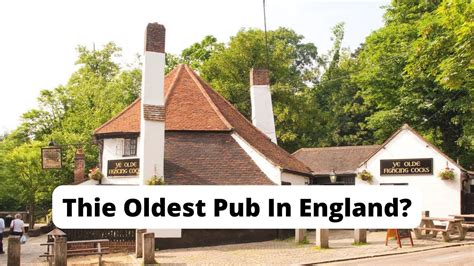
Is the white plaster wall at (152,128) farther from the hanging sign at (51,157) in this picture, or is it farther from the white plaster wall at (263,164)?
the hanging sign at (51,157)

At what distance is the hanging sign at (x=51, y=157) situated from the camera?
995 inches

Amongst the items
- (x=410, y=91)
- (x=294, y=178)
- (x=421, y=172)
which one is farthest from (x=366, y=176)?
(x=410, y=91)

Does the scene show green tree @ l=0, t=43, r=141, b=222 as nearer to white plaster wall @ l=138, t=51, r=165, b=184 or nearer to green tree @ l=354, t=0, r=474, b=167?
white plaster wall @ l=138, t=51, r=165, b=184

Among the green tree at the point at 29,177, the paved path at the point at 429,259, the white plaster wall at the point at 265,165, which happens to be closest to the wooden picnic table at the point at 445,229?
the paved path at the point at 429,259

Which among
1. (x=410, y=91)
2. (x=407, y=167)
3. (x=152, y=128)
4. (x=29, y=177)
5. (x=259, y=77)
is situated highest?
(x=259, y=77)

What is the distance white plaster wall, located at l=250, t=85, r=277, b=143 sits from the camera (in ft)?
101

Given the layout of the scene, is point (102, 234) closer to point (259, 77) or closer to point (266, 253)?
point (266, 253)

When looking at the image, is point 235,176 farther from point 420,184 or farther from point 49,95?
point 49,95

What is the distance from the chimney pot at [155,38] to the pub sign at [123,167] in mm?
4954

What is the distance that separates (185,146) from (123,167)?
296 cm

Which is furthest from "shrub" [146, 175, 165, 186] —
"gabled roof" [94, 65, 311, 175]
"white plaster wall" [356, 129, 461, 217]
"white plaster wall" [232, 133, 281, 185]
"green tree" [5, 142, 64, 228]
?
"green tree" [5, 142, 64, 228]

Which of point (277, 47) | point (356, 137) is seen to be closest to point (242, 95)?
point (277, 47)

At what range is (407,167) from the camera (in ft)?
88.1

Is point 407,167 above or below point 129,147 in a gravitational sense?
below
